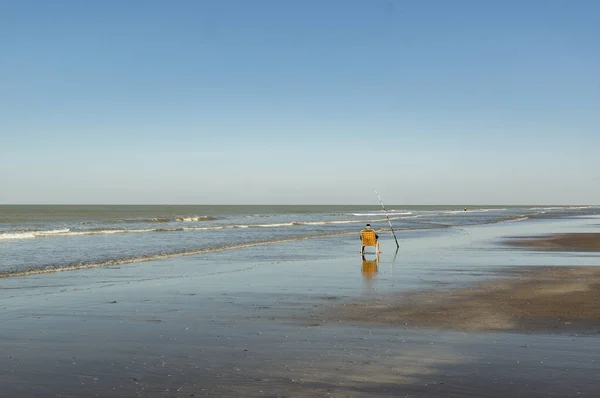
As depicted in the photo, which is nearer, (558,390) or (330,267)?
(558,390)

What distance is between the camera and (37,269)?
20844mm

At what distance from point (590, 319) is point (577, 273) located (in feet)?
28.5

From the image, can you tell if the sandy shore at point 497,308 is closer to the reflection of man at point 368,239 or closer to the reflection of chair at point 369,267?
the reflection of chair at point 369,267

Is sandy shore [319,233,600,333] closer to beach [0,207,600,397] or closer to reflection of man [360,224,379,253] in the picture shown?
beach [0,207,600,397]

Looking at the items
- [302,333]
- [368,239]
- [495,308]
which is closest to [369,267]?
[368,239]

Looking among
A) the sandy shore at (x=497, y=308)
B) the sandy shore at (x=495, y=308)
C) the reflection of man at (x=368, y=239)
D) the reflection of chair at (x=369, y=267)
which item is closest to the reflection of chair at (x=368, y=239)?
the reflection of man at (x=368, y=239)

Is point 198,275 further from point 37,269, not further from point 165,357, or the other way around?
point 165,357

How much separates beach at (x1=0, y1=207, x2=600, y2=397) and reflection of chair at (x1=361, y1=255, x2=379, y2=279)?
0.23m

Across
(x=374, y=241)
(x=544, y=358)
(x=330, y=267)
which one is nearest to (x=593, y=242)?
(x=374, y=241)

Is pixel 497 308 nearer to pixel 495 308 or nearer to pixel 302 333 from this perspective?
pixel 495 308

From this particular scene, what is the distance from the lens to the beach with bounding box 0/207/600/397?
23.4 feet

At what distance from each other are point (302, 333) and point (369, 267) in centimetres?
1133

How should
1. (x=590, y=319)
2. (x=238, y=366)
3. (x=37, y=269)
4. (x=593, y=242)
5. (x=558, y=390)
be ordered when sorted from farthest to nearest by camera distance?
(x=593, y=242) < (x=37, y=269) < (x=590, y=319) < (x=238, y=366) < (x=558, y=390)

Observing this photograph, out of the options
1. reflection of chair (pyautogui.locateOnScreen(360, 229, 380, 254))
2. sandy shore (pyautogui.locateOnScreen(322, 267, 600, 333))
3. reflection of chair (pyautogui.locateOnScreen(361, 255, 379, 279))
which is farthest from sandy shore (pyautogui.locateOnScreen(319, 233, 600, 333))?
reflection of chair (pyautogui.locateOnScreen(360, 229, 380, 254))
